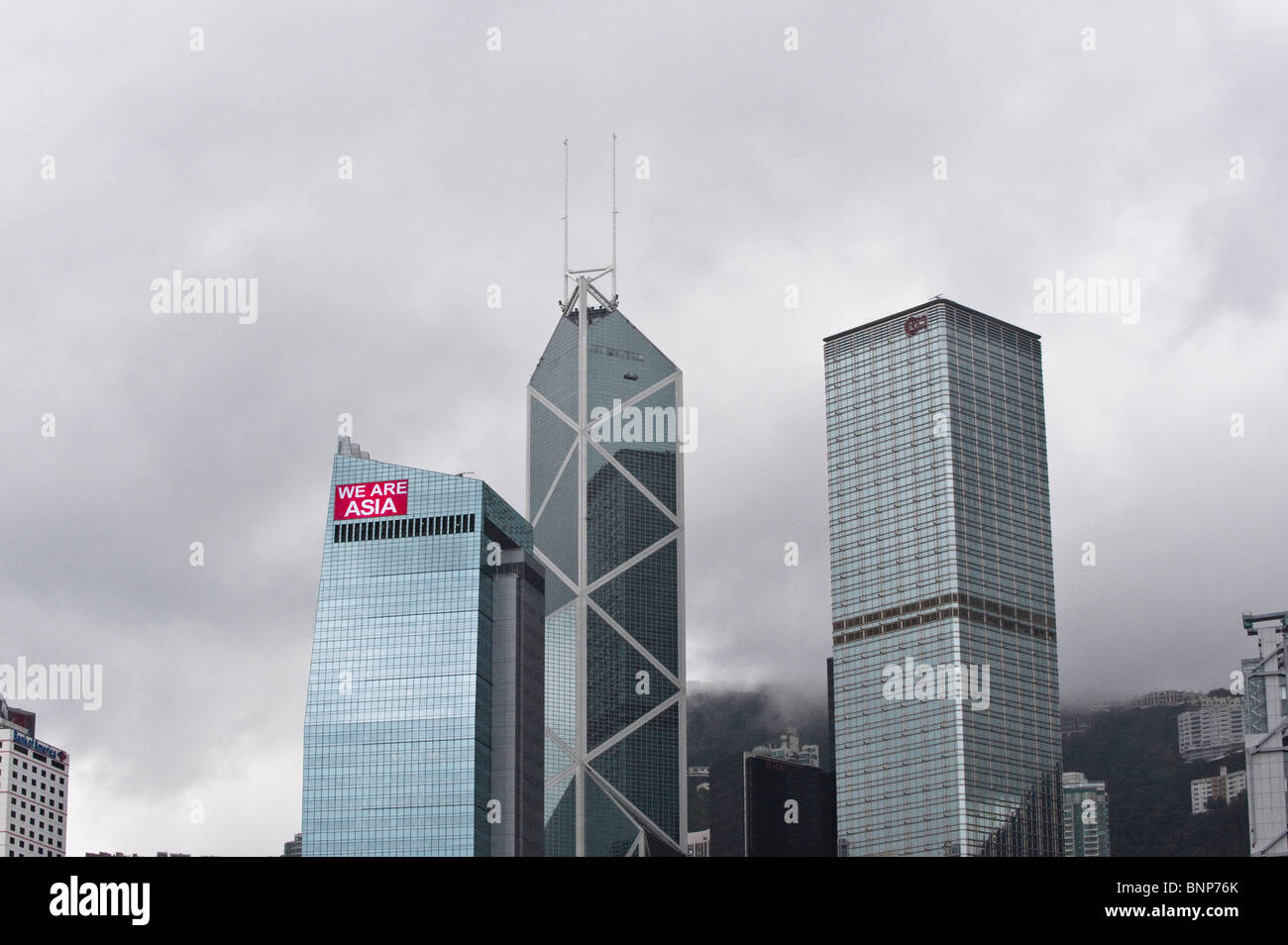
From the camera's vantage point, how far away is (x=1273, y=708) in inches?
6403
